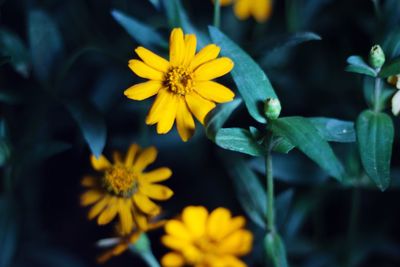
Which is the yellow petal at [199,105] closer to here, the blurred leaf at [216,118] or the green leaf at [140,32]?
the blurred leaf at [216,118]

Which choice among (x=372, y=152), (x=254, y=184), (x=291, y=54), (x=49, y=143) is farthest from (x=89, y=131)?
(x=291, y=54)

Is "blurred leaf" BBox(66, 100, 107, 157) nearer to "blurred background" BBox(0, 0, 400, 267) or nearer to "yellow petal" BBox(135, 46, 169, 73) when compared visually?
"blurred background" BBox(0, 0, 400, 267)

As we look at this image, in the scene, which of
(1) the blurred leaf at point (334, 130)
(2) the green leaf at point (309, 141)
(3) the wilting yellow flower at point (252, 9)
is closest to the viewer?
(2) the green leaf at point (309, 141)

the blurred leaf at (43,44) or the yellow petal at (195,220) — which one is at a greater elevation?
the blurred leaf at (43,44)

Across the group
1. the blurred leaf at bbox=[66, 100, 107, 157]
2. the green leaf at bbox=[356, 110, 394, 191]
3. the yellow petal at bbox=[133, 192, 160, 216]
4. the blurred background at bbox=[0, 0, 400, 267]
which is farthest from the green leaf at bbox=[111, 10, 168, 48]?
the green leaf at bbox=[356, 110, 394, 191]

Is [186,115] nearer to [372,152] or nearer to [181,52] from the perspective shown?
[181,52]

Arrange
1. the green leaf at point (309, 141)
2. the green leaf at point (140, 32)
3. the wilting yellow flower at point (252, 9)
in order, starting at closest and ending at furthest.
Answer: the green leaf at point (309, 141)
the green leaf at point (140, 32)
the wilting yellow flower at point (252, 9)

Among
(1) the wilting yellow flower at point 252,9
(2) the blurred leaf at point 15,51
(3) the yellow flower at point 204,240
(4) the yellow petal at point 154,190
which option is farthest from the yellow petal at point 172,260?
(1) the wilting yellow flower at point 252,9
